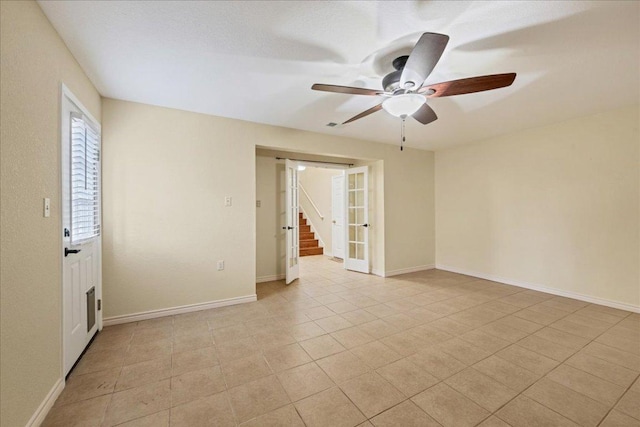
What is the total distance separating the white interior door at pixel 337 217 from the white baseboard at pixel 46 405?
17.3ft

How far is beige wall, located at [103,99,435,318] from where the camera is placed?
9.48 feet

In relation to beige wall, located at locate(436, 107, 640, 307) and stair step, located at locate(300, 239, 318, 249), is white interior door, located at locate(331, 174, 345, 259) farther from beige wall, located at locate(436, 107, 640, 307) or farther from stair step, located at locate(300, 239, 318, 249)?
beige wall, located at locate(436, 107, 640, 307)

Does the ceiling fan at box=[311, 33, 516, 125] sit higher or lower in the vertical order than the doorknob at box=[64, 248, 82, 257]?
higher

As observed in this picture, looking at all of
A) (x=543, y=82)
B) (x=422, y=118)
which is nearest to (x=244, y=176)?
(x=422, y=118)

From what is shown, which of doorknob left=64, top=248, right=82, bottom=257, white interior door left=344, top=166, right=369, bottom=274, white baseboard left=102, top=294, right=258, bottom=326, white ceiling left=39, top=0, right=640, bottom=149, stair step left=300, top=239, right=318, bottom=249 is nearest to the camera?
white ceiling left=39, top=0, right=640, bottom=149

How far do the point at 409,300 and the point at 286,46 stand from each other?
3335mm

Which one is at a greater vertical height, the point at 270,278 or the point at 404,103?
the point at 404,103

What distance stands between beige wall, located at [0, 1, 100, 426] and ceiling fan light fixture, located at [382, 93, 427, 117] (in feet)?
7.47

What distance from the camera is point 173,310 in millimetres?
3152

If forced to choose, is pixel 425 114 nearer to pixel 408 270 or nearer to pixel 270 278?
pixel 408 270

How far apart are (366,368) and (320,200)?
5.71 metres

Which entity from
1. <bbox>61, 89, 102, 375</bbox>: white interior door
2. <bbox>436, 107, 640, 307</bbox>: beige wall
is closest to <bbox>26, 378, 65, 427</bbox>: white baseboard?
<bbox>61, 89, 102, 375</bbox>: white interior door

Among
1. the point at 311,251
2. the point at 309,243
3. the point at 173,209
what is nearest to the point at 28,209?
the point at 173,209

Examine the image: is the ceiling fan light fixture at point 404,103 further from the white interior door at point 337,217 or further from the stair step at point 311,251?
the stair step at point 311,251
